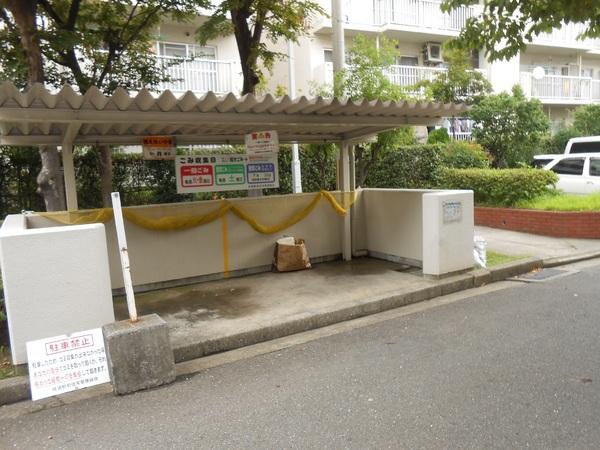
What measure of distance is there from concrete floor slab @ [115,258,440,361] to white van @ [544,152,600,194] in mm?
7556

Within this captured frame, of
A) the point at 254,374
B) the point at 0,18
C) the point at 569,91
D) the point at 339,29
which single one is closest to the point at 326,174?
the point at 339,29

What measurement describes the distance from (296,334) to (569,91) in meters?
22.6

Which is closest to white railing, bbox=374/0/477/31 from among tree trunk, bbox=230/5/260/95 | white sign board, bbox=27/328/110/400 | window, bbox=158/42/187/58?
window, bbox=158/42/187/58

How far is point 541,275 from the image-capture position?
789 cm

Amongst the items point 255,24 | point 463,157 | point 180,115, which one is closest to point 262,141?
point 180,115

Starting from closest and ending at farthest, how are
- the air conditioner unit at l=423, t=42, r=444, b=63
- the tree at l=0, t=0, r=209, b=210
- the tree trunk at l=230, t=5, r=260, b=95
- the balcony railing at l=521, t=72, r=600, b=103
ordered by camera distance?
the tree at l=0, t=0, r=209, b=210 < the tree trunk at l=230, t=5, r=260, b=95 < the air conditioner unit at l=423, t=42, r=444, b=63 < the balcony railing at l=521, t=72, r=600, b=103

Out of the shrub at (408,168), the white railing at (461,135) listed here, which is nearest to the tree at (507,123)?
the shrub at (408,168)

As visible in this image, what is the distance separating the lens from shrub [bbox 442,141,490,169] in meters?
14.6

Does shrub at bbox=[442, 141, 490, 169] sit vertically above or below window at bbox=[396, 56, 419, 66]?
below

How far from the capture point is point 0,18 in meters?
8.75

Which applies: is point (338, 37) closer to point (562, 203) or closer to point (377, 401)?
point (562, 203)

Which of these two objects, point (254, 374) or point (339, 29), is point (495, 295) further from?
point (339, 29)

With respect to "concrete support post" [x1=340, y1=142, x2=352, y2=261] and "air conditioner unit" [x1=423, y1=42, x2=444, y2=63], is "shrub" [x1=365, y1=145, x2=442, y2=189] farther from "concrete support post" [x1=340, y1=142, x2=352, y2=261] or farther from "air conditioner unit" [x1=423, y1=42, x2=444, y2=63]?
"air conditioner unit" [x1=423, y1=42, x2=444, y2=63]

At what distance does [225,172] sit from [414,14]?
14776 mm
